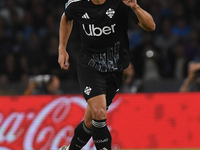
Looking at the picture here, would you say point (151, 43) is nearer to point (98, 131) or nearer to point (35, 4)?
point (35, 4)

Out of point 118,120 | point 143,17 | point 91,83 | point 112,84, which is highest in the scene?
point 143,17

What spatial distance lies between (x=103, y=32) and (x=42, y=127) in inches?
114

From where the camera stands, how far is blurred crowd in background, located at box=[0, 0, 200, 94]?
8.77 metres

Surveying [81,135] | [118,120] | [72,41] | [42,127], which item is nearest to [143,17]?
[81,135]

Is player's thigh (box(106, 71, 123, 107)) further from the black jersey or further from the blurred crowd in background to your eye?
the blurred crowd in background

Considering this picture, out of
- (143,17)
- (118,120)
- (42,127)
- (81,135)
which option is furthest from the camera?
(118,120)

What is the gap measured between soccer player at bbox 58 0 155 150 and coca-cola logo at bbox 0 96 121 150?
2.19 meters

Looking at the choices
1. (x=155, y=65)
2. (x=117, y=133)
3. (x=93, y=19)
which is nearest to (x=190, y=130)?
(x=117, y=133)

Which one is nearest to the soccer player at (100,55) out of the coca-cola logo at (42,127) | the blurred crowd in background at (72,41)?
the coca-cola logo at (42,127)

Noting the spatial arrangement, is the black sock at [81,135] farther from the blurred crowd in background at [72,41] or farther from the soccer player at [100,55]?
the blurred crowd in background at [72,41]

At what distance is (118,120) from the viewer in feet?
22.6

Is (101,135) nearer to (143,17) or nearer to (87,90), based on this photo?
(87,90)

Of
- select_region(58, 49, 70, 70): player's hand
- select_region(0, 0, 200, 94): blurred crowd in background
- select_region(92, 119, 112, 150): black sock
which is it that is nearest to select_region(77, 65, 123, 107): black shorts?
select_region(58, 49, 70, 70): player's hand

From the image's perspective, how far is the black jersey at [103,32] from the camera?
429cm
